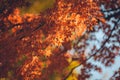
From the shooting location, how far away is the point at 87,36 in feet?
21.6

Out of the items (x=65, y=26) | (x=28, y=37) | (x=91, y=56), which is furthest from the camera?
(x=91, y=56)

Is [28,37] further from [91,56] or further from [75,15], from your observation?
[91,56]

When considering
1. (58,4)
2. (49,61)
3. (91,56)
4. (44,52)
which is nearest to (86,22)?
(58,4)

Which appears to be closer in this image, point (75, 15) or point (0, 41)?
point (75, 15)

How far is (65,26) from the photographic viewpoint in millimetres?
4062

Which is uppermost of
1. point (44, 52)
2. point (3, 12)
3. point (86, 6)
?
point (3, 12)

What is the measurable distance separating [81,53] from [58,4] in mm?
2408

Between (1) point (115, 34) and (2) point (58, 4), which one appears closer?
(2) point (58, 4)

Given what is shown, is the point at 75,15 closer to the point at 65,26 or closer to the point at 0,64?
the point at 65,26

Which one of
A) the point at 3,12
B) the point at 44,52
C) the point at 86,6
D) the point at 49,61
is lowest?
the point at 44,52

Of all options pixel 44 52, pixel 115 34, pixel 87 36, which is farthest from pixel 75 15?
pixel 87 36

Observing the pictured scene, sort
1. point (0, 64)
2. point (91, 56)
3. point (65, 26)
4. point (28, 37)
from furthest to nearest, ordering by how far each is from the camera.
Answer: point (91, 56) < point (0, 64) < point (28, 37) < point (65, 26)

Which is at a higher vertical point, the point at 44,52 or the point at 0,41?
the point at 0,41

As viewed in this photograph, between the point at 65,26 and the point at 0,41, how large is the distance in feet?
4.80
